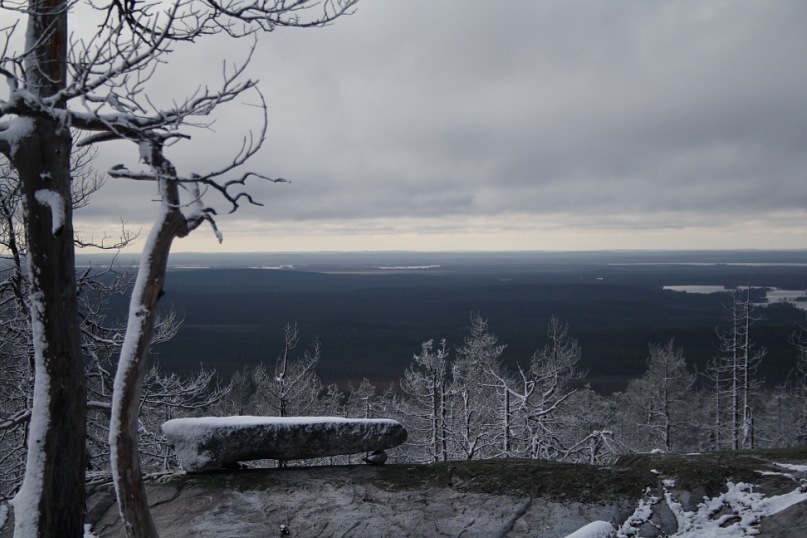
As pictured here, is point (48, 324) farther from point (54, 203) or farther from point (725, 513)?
point (725, 513)

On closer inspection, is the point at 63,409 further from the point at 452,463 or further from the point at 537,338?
the point at 537,338

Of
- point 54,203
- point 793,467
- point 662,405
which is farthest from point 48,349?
point 662,405

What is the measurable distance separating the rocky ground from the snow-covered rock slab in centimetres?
31

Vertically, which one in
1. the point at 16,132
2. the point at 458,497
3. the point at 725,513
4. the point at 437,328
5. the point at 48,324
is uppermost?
the point at 16,132

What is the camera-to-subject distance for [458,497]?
8.25 m

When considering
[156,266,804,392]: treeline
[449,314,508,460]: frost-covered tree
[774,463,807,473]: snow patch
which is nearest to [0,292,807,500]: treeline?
[449,314,508,460]: frost-covered tree

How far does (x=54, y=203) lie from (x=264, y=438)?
5.11 metres

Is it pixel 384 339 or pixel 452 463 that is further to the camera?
pixel 384 339

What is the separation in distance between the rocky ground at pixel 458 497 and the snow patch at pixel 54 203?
4.37 meters

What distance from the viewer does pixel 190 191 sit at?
18.5 ft

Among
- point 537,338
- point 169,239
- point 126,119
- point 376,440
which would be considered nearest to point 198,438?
point 376,440

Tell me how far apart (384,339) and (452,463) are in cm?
10513

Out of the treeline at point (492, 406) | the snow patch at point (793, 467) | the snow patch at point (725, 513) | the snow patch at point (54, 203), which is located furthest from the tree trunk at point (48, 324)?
the snow patch at point (793, 467)

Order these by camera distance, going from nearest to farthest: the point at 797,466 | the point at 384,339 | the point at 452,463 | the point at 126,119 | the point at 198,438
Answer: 1. the point at 126,119
2. the point at 797,466
3. the point at 198,438
4. the point at 452,463
5. the point at 384,339
